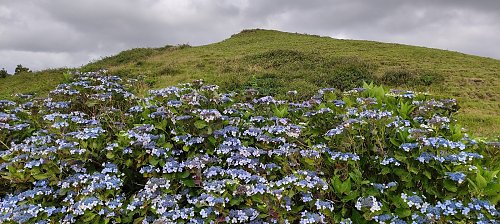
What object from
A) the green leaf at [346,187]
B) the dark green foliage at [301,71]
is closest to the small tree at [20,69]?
the dark green foliage at [301,71]

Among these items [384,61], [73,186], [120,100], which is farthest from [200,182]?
[384,61]

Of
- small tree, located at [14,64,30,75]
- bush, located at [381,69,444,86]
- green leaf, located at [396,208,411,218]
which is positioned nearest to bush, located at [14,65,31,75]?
small tree, located at [14,64,30,75]

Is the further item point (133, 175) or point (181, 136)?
point (133, 175)

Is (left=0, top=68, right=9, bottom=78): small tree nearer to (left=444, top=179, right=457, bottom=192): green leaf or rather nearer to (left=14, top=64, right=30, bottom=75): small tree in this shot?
(left=14, top=64, right=30, bottom=75): small tree

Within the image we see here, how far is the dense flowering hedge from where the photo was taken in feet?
12.7

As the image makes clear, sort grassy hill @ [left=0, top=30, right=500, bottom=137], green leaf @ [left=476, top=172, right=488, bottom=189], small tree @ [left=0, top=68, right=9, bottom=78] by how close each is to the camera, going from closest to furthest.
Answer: green leaf @ [left=476, top=172, right=488, bottom=189]
grassy hill @ [left=0, top=30, right=500, bottom=137]
small tree @ [left=0, top=68, right=9, bottom=78]

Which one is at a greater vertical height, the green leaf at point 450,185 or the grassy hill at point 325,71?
Result: the grassy hill at point 325,71

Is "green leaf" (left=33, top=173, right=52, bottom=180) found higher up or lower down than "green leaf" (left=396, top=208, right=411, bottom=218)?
higher up

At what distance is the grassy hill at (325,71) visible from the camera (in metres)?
14.8

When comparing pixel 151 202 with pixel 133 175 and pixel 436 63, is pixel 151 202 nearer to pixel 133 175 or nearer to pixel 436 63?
pixel 133 175

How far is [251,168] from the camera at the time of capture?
4324 mm

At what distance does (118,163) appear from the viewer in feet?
15.2

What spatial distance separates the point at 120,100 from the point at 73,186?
2248mm

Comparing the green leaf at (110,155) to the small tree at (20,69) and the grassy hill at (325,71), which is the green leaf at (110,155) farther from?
the small tree at (20,69)
